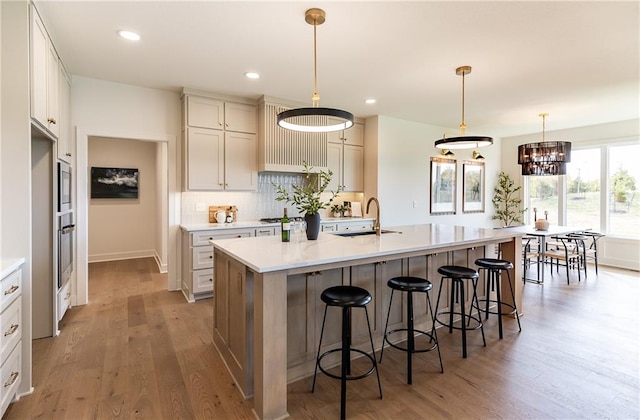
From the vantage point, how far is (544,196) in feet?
22.5

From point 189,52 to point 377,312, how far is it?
9.71 ft

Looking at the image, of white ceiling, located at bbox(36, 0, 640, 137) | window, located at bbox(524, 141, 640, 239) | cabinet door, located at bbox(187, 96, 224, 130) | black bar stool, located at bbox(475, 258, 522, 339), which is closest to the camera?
white ceiling, located at bbox(36, 0, 640, 137)

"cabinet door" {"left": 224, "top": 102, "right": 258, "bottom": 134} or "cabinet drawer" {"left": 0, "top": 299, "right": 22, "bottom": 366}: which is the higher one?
"cabinet door" {"left": 224, "top": 102, "right": 258, "bottom": 134}

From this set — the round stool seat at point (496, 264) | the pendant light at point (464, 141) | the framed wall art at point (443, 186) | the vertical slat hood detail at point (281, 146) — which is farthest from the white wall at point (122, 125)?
the framed wall art at point (443, 186)

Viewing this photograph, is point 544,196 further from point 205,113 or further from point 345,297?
point 205,113

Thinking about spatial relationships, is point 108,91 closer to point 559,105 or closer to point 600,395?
point 600,395

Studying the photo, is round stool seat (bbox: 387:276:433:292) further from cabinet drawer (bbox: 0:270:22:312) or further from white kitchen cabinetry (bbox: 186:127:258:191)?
white kitchen cabinetry (bbox: 186:127:258:191)

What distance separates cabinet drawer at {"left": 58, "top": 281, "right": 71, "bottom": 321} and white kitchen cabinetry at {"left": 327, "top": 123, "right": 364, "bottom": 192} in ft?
12.1

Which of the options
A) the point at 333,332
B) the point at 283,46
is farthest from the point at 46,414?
the point at 283,46

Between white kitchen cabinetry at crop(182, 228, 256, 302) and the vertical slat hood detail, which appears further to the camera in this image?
the vertical slat hood detail

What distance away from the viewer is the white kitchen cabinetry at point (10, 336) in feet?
5.96

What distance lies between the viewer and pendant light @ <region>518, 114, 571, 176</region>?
4.39 meters

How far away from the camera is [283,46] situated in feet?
9.76

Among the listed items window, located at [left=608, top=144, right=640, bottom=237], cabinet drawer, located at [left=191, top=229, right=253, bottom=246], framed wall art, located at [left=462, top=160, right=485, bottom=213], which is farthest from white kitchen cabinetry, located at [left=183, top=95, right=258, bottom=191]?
window, located at [left=608, top=144, right=640, bottom=237]
